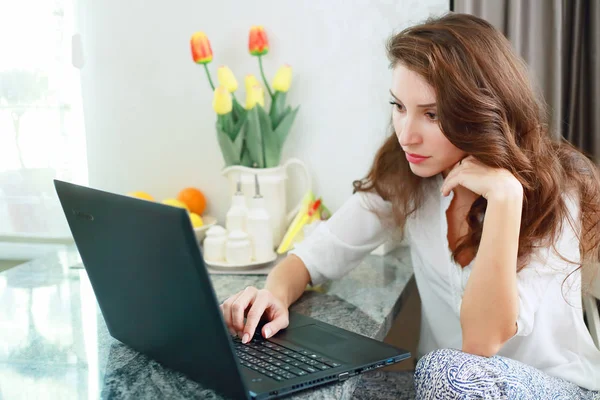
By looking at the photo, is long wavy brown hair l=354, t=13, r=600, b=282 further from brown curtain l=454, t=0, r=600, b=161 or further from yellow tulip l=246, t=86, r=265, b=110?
yellow tulip l=246, t=86, r=265, b=110

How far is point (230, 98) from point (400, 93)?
0.61 meters

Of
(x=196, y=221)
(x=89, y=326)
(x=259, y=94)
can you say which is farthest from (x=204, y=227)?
(x=89, y=326)

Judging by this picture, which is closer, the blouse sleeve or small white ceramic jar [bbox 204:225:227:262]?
the blouse sleeve

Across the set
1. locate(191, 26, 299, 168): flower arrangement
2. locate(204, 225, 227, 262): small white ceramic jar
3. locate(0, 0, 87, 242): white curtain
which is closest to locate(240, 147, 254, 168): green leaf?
locate(191, 26, 299, 168): flower arrangement

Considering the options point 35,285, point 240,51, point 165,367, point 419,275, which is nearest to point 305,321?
point 165,367

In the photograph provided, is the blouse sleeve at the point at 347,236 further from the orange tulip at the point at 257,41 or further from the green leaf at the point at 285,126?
the orange tulip at the point at 257,41

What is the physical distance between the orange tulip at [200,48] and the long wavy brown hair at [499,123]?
1.92 ft

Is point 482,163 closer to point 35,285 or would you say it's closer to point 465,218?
point 465,218

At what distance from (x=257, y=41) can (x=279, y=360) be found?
0.97 metres

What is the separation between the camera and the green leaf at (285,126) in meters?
1.75

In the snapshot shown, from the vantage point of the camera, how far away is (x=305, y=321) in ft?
3.84

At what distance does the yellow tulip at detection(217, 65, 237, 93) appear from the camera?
5.65 feet

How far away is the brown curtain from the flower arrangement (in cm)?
49

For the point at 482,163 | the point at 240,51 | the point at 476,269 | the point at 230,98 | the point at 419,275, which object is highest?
the point at 240,51
